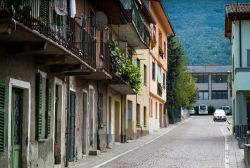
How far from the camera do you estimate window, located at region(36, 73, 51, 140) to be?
1448cm

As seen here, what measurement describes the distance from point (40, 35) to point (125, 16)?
43.8 ft

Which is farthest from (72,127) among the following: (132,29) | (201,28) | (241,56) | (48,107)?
(201,28)

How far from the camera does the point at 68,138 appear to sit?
60.1ft

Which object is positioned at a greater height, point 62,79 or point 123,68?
point 123,68

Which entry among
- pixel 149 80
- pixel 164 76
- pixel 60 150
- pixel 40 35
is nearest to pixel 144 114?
pixel 149 80

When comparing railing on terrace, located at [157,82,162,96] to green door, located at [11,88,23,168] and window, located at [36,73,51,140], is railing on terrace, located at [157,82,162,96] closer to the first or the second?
window, located at [36,73,51,140]

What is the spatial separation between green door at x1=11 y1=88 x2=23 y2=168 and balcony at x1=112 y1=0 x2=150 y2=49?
11.1 meters

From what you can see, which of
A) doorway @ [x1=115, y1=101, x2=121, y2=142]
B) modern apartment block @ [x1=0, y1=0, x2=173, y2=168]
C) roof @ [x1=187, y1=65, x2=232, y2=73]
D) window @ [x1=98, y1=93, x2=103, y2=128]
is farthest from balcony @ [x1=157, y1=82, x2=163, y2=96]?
roof @ [x1=187, y1=65, x2=232, y2=73]

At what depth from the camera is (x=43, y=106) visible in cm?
1512

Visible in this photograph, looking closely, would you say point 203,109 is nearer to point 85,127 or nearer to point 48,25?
point 85,127

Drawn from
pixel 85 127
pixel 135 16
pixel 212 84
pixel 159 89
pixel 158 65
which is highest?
pixel 135 16

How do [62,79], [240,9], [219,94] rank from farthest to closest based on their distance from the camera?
[219,94], [240,9], [62,79]

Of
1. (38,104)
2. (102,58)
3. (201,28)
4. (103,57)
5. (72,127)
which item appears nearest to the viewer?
(38,104)

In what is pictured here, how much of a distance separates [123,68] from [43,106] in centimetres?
1137
